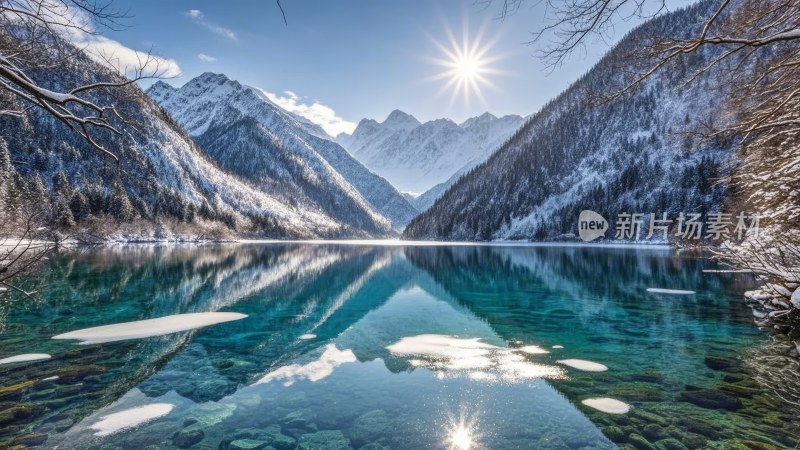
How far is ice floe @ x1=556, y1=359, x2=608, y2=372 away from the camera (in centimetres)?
1199

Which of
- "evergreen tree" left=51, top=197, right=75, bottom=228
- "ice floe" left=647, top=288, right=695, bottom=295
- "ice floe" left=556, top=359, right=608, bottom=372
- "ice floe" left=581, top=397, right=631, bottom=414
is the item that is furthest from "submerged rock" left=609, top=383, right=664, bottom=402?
"evergreen tree" left=51, top=197, right=75, bottom=228

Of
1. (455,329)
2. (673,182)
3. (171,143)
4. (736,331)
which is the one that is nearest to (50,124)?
(171,143)

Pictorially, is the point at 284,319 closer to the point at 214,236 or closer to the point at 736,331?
the point at 736,331

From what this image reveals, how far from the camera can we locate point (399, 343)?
15.5 m

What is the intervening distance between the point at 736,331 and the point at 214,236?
155 metres

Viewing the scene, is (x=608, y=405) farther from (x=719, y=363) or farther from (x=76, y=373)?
(x=76, y=373)

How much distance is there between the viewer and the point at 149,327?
1698 cm

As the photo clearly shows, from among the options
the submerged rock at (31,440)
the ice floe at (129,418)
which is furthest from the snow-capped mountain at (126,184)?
the submerged rock at (31,440)

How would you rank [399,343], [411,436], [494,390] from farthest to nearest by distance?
[399,343]
[494,390]
[411,436]

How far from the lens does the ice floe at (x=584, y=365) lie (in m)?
12.0

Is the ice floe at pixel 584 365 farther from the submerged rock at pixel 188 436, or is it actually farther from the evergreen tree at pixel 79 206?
the evergreen tree at pixel 79 206

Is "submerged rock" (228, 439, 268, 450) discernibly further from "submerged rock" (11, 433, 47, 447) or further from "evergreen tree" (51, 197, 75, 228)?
"evergreen tree" (51, 197, 75, 228)

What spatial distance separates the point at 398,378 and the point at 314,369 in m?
2.81

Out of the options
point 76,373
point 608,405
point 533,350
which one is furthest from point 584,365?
point 76,373
